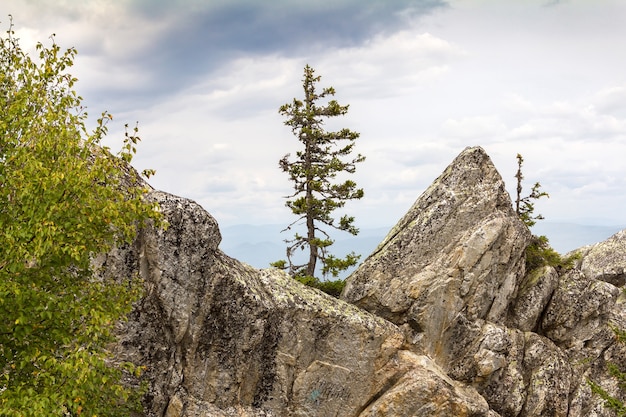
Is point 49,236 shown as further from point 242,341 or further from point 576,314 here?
point 576,314

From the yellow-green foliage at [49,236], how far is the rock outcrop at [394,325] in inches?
205

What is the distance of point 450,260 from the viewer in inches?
1359

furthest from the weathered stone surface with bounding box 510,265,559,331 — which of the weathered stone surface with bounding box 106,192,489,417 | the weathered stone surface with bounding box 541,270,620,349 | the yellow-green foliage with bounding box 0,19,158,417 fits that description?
the yellow-green foliage with bounding box 0,19,158,417

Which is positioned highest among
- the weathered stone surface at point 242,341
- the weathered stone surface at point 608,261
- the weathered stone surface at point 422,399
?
the weathered stone surface at point 608,261

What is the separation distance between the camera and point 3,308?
1709 centimetres

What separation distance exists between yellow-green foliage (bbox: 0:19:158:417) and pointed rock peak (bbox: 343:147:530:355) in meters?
18.9

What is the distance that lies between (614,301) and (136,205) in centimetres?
3434

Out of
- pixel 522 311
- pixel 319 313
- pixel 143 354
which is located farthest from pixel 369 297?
pixel 143 354

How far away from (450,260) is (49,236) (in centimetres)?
2523

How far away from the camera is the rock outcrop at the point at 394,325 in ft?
87.4

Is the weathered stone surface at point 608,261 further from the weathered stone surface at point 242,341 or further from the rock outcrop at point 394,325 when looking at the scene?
the weathered stone surface at point 242,341

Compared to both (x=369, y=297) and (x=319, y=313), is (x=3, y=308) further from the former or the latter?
(x=369, y=297)

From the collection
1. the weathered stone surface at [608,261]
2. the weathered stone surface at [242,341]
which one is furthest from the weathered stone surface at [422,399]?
the weathered stone surface at [608,261]

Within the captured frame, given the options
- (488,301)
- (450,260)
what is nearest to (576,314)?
(488,301)
